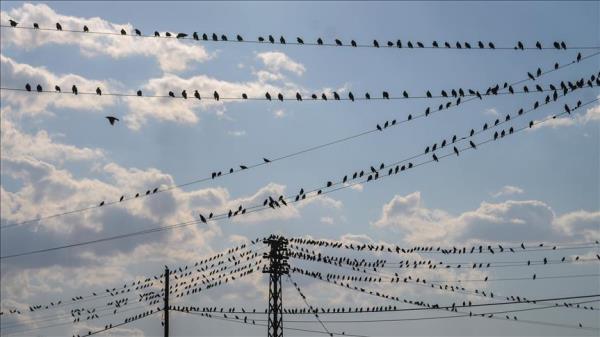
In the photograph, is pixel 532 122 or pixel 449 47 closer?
pixel 449 47

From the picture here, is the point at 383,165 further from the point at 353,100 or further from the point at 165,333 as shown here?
the point at 165,333

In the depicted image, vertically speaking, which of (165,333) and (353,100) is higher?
(353,100)

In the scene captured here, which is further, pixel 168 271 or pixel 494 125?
pixel 168 271

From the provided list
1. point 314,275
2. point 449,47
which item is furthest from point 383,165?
point 314,275

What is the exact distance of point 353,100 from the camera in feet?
92.3

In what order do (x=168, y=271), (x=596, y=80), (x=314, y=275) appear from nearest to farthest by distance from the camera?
(x=596, y=80) → (x=168, y=271) → (x=314, y=275)

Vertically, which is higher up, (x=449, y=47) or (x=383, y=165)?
(x=449, y=47)

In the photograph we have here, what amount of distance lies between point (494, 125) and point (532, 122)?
130 inches

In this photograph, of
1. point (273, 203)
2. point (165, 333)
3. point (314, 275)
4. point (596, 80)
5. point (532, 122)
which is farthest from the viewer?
point (314, 275)

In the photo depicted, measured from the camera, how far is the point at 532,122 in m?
29.9

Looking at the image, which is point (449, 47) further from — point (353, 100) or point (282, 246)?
point (282, 246)

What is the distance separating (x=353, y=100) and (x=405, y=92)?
277 centimetres

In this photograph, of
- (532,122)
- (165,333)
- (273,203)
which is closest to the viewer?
(532,122)

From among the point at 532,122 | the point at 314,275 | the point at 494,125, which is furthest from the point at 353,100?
the point at 314,275
